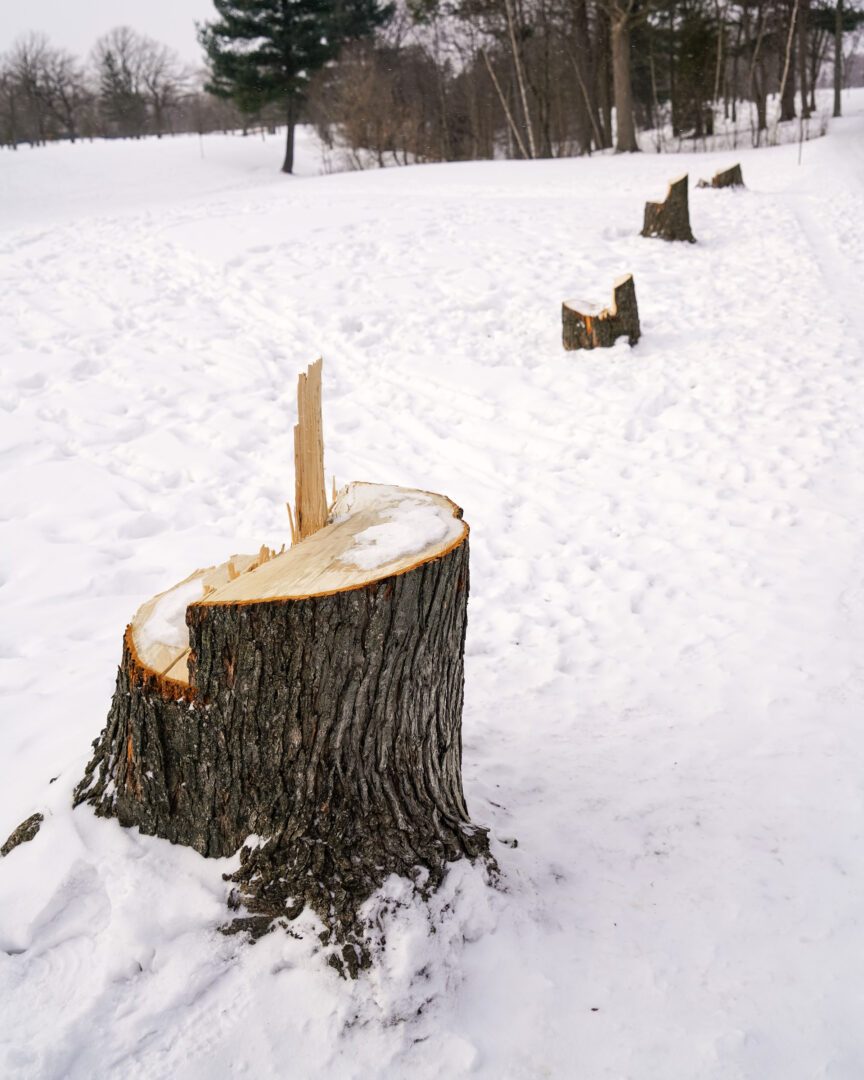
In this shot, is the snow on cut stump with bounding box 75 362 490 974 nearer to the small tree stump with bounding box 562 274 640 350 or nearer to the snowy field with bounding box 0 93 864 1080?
the snowy field with bounding box 0 93 864 1080

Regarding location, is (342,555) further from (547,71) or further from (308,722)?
(547,71)

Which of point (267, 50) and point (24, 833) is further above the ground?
point (267, 50)

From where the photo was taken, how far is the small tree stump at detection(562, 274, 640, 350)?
6.49 meters

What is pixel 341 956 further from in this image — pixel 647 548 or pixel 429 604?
pixel 647 548

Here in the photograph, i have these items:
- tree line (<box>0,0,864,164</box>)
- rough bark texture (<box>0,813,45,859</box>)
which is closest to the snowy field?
rough bark texture (<box>0,813,45,859</box>)

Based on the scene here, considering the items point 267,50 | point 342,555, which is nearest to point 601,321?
point 342,555

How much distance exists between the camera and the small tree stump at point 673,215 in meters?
9.58

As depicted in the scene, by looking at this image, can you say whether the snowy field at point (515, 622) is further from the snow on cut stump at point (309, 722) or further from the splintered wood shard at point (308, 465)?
the splintered wood shard at point (308, 465)

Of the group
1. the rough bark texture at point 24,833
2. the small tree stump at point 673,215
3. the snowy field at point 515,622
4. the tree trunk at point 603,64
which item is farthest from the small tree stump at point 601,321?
the tree trunk at point 603,64

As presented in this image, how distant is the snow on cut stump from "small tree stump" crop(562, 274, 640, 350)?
5.10 m

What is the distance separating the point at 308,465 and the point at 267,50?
27.7m

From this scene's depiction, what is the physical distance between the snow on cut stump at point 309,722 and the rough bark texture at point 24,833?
0.12 meters

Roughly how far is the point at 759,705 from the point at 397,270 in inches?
280

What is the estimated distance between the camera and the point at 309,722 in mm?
1724
